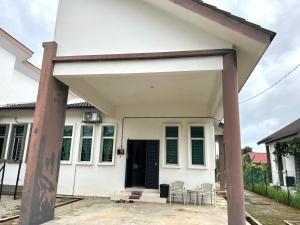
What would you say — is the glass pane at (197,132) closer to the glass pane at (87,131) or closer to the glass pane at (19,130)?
the glass pane at (87,131)

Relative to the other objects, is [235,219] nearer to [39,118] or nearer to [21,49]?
[39,118]

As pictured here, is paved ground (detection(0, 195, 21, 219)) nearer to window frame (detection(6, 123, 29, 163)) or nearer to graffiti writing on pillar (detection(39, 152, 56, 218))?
graffiti writing on pillar (detection(39, 152, 56, 218))

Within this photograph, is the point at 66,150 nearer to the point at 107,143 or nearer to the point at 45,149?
the point at 107,143

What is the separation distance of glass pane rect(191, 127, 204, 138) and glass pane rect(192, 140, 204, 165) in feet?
0.80

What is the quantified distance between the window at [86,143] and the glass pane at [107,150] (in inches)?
24.3

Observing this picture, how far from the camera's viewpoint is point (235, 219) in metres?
4.37

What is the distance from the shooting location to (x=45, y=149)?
5.45 metres

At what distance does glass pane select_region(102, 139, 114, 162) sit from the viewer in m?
10.0

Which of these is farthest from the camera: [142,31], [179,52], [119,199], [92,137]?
[92,137]

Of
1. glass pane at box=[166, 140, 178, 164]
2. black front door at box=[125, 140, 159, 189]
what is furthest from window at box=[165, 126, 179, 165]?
black front door at box=[125, 140, 159, 189]

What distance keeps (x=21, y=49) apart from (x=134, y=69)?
10.8m

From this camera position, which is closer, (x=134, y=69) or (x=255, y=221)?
(x=134, y=69)

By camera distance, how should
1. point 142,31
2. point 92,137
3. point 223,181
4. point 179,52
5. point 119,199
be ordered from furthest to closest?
point 223,181 < point 92,137 < point 119,199 < point 142,31 < point 179,52

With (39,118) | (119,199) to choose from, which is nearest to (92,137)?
(119,199)
